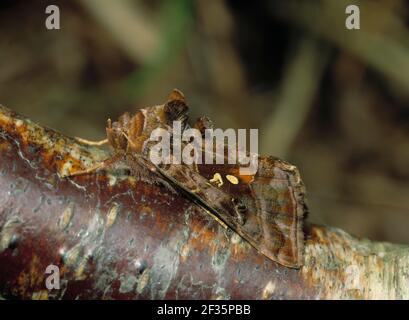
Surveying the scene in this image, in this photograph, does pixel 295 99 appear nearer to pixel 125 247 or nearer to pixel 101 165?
pixel 101 165

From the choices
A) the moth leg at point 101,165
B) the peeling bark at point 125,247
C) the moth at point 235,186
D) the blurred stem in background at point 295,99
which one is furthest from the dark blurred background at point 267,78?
the peeling bark at point 125,247

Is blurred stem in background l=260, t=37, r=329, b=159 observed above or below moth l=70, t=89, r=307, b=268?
above

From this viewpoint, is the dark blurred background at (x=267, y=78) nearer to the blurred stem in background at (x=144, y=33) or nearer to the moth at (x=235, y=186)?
the blurred stem in background at (x=144, y=33)

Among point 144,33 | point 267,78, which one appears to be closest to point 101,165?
point 144,33

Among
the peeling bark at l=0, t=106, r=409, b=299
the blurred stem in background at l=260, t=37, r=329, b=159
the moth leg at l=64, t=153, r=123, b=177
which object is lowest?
the peeling bark at l=0, t=106, r=409, b=299

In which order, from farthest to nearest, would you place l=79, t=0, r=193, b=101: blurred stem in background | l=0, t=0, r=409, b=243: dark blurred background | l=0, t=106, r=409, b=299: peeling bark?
l=0, t=0, r=409, b=243: dark blurred background → l=79, t=0, r=193, b=101: blurred stem in background → l=0, t=106, r=409, b=299: peeling bark

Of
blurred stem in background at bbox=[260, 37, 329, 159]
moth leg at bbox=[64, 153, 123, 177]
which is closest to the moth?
moth leg at bbox=[64, 153, 123, 177]

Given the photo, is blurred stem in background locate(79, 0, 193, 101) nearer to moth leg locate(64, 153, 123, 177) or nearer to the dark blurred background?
the dark blurred background
